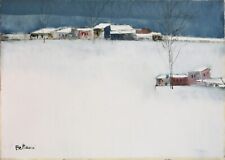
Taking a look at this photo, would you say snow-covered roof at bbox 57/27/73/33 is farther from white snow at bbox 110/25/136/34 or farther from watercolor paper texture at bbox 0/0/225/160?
white snow at bbox 110/25/136/34

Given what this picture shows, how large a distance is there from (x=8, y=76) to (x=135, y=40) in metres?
0.39

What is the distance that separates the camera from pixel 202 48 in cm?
139

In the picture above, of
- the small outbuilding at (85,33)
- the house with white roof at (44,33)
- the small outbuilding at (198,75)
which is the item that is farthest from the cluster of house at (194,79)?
the house with white roof at (44,33)

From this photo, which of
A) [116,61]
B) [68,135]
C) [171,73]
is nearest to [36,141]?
[68,135]

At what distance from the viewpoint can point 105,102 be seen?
1.38 m

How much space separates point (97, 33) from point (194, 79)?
0.32 metres

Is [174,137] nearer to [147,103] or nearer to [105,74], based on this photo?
[147,103]

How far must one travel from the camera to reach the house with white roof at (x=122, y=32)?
54.1 inches

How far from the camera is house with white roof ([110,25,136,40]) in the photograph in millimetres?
1373

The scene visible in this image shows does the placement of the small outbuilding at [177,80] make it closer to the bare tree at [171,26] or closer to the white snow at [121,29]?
the bare tree at [171,26]
